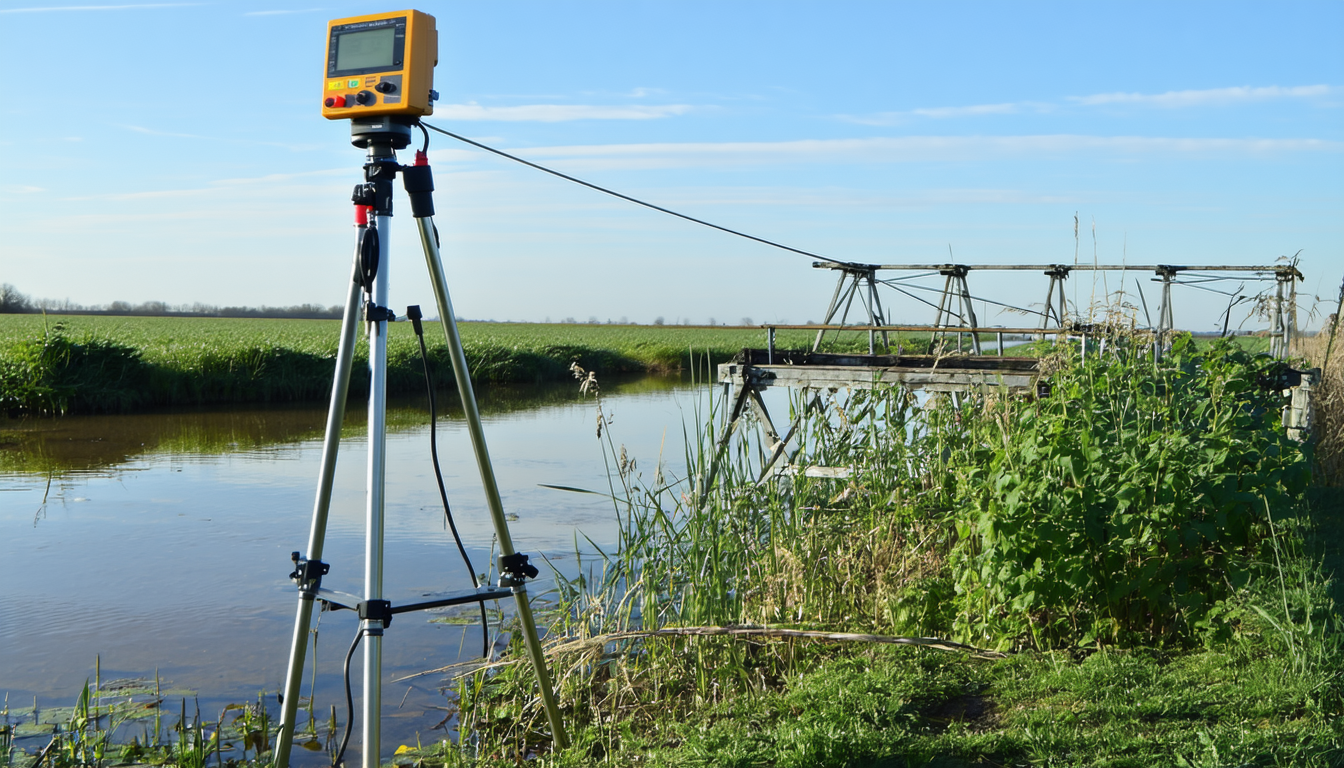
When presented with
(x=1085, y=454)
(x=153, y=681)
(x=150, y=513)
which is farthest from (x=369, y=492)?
(x=150, y=513)

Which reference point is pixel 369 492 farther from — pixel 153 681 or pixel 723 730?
pixel 153 681

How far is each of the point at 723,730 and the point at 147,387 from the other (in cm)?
1600

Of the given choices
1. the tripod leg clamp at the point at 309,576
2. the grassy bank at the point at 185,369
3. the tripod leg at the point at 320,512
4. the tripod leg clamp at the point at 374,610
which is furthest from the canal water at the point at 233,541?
the tripod leg clamp at the point at 374,610

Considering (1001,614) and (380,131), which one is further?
(1001,614)

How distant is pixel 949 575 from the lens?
420 cm

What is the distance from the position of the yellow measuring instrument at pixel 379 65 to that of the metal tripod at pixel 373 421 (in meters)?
0.07

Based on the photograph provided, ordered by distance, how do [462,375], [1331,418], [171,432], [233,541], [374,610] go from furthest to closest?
[171,432] < [233,541] < [1331,418] < [462,375] < [374,610]

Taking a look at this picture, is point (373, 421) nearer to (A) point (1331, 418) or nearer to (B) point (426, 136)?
(B) point (426, 136)

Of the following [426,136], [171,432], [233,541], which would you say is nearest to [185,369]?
[171,432]

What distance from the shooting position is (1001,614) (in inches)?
139

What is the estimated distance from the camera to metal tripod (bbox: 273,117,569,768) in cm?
242

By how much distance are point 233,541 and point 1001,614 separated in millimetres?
5907

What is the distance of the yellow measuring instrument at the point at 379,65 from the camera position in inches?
103

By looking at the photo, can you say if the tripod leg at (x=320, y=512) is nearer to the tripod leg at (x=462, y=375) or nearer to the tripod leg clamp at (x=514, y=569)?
the tripod leg at (x=462, y=375)
